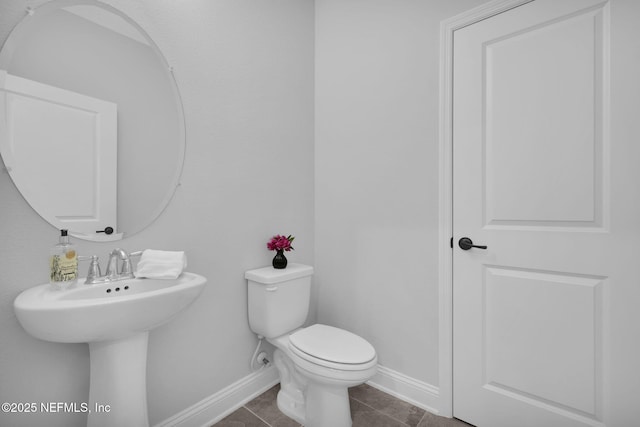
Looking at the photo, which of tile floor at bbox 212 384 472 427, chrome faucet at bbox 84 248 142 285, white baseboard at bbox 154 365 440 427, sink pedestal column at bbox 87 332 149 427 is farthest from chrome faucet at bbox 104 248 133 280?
tile floor at bbox 212 384 472 427

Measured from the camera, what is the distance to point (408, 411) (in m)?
1.60

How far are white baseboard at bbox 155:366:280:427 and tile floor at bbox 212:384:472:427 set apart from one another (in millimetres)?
35

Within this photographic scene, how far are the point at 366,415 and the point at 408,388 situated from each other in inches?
11.6

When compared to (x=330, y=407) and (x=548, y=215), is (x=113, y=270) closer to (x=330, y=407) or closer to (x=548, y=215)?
(x=330, y=407)

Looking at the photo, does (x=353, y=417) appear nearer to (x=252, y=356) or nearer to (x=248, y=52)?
(x=252, y=356)

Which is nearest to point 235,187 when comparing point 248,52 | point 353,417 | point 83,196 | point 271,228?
point 271,228

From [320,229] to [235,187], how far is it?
72 centimetres

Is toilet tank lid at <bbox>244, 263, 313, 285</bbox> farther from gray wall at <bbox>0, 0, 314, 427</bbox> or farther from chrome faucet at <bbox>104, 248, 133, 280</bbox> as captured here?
chrome faucet at <bbox>104, 248, 133, 280</bbox>

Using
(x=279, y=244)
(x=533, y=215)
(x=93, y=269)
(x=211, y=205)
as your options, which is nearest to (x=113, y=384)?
(x=93, y=269)

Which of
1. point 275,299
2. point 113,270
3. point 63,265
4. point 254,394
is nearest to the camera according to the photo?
point 63,265

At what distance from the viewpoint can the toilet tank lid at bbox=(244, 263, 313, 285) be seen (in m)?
1.57

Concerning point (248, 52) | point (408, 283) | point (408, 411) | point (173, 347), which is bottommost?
point (408, 411)

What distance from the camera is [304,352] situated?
4.50 feet

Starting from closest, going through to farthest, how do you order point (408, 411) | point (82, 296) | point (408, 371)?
point (82, 296) → point (408, 411) → point (408, 371)
